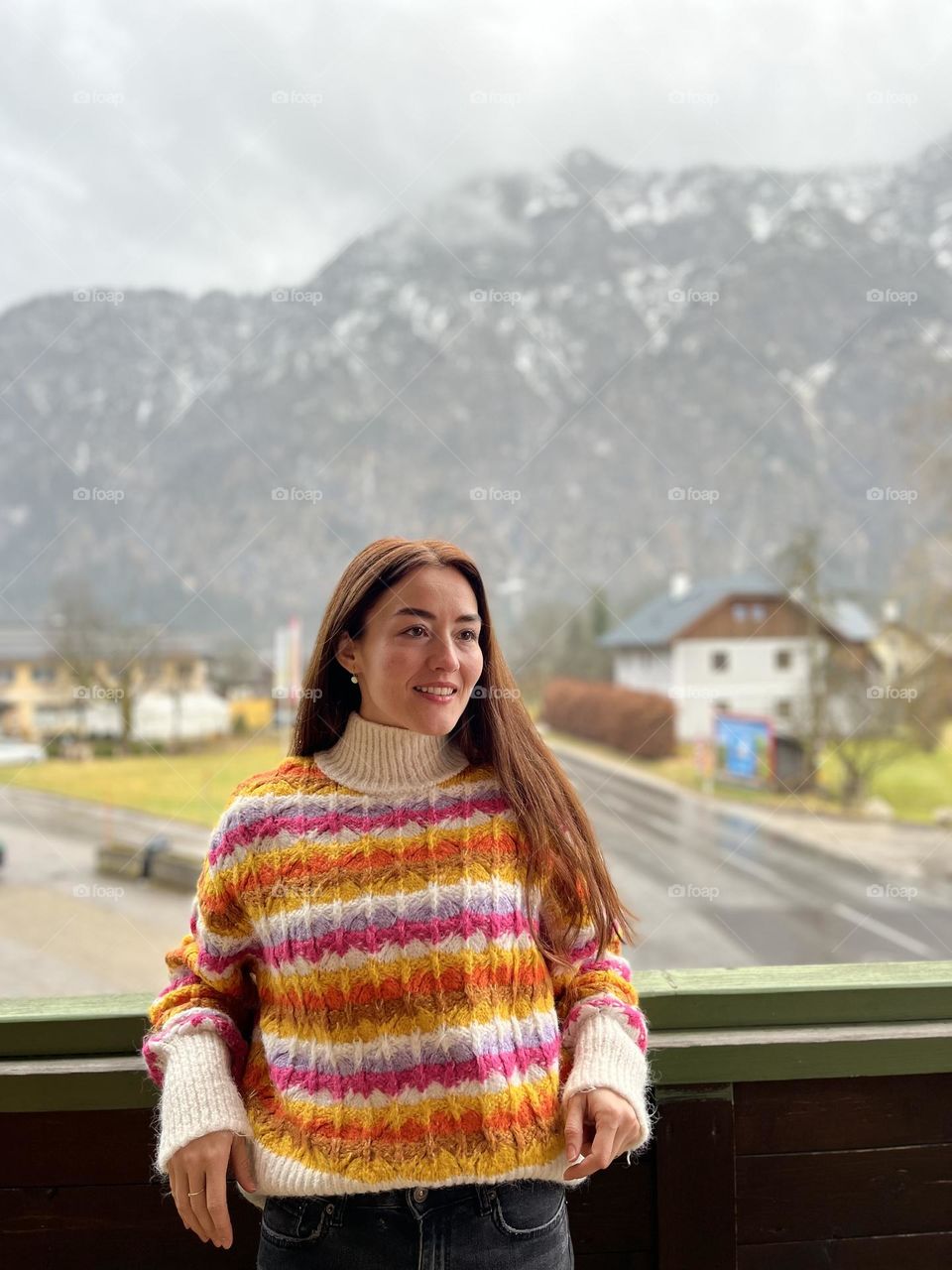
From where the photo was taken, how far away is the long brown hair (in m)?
0.80

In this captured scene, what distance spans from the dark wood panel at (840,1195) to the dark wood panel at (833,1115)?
0.01 m

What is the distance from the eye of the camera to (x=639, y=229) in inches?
314

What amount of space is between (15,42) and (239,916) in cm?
455

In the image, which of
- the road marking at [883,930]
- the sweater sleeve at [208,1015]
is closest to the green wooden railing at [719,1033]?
the sweater sleeve at [208,1015]

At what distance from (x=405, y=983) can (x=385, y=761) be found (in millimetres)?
185

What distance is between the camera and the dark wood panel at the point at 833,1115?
108 centimetres

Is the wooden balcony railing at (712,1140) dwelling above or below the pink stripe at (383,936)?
below

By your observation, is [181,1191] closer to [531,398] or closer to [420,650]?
[420,650]

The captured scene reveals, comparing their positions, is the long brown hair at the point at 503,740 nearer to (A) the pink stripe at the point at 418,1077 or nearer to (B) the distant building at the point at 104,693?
(A) the pink stripe at the point at 418,1077

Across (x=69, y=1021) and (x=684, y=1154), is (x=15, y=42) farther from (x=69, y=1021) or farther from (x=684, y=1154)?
(x=684, y=1154)

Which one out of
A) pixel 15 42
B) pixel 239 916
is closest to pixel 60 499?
pixel 15 42

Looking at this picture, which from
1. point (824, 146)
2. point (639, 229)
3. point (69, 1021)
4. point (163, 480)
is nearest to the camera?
point (69, 1021)

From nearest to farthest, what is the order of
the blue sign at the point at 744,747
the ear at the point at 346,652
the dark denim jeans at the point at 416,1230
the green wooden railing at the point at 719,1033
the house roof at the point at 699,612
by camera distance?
the dark denim jeans at the point at 416,1230 → the ear at the point at 346,652 → the green wooden railing at the point at 719,1033 → the house roof at the point at 699,612 → the blue sign at the point at 744,747

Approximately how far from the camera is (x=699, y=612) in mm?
5934
